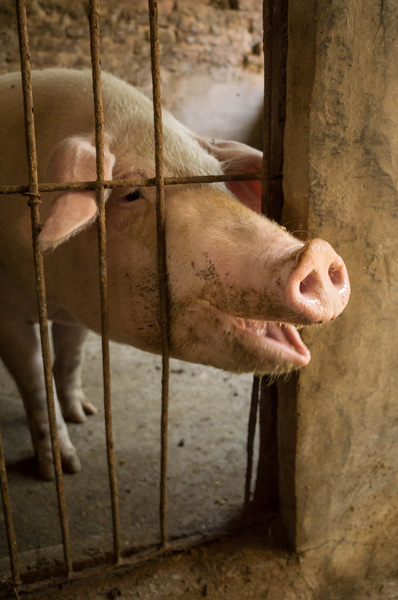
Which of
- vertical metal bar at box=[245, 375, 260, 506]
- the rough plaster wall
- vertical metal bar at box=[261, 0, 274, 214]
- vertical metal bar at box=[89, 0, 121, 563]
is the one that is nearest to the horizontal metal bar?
vertical metal bar at box=[89, 0, 121, 563]

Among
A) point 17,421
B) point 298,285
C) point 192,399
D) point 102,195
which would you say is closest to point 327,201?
point 298,285

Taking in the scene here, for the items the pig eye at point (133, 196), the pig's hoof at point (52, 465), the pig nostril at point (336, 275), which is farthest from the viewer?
the pig's hoof at point (52, 465)

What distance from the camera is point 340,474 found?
2029mm

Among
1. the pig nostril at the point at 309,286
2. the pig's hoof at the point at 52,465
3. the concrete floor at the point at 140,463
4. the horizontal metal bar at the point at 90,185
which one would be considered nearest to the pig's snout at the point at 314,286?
the pig nostril at the point at 309,286

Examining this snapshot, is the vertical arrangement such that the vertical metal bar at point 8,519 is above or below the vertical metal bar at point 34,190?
below

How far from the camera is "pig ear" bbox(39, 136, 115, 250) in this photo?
155 centimetres

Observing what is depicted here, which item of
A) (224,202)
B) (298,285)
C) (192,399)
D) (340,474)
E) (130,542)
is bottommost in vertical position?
(192,399)

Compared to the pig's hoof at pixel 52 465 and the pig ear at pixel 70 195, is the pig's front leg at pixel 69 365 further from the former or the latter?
the pig ear at pixel 70 195

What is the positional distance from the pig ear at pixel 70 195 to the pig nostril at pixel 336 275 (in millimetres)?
827

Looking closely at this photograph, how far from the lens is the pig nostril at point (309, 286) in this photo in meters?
1.31

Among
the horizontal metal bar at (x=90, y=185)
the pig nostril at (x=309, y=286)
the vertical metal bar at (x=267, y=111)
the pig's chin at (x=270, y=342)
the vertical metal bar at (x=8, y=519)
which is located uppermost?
the vertical metal bar at (x=267, y=111)

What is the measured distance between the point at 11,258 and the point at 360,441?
1.90 m

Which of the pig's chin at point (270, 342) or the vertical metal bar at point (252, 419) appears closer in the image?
the pig's chin at point (270, 342)

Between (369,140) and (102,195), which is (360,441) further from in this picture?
(102,195)
